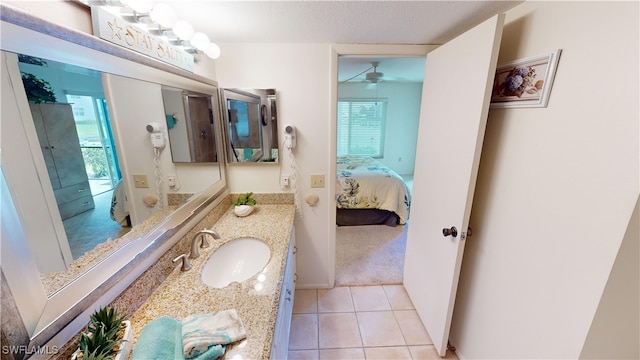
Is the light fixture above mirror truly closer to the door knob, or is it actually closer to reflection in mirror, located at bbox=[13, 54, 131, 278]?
reflection in mirror, located at bbox=[13, 54, 131, 278]

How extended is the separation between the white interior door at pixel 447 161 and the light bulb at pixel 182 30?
4.47 feet

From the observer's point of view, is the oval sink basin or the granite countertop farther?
the oval sink basin

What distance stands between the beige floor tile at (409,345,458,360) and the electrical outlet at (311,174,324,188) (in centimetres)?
132

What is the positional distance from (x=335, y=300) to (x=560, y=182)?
176cm

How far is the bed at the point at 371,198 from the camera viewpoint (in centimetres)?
325

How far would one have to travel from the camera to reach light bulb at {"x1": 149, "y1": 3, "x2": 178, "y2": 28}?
917mm

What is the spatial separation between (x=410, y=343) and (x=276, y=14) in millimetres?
2220

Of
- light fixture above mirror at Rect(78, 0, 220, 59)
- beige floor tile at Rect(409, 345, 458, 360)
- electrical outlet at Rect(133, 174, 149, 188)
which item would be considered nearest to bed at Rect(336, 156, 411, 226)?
beige floor tile at Rect(409, 345, 458, 360)

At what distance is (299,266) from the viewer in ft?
7.00

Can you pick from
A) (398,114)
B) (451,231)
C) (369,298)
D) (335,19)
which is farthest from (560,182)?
(398,114)

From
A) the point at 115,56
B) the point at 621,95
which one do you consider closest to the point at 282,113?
the point at 115,56

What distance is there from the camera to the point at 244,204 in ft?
5.79

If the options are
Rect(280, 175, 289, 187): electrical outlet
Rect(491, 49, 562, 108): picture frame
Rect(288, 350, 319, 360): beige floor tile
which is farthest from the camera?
Rect(280, 175, 289, 187): electrical outlet

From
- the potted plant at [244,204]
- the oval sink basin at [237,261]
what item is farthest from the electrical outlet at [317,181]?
the oval sink basin at [237,261]
